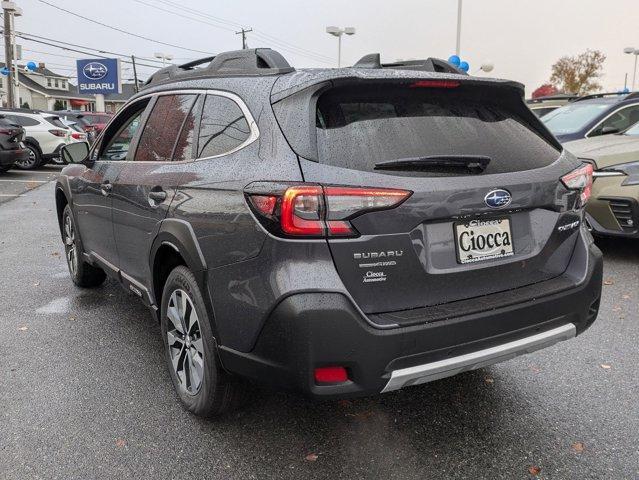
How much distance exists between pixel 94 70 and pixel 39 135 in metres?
31.4

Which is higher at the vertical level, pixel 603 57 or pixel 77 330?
pixel 603 57

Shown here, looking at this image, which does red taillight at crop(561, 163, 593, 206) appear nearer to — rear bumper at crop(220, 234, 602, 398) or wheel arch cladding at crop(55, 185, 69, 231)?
rear bumper at crop(220, 234, 602, 398)

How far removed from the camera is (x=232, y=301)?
2.41 metres

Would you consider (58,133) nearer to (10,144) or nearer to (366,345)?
(10,144)

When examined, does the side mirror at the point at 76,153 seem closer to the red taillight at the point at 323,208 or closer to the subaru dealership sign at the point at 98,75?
the red taillight at the point at 323,208

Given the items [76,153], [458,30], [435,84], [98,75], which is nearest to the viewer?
[435,84]

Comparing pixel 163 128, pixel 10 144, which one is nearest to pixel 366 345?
pixel 163 128

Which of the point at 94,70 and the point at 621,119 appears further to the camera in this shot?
the point at 94,70

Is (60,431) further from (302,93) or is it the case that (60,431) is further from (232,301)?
(302,93)

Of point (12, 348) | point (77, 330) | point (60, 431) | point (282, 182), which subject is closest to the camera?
point (282, 182)

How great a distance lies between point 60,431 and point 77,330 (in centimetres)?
153

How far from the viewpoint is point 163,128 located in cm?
339

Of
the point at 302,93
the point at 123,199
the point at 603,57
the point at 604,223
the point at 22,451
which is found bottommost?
the point at 22,451

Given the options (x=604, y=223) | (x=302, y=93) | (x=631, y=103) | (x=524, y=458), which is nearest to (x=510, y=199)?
(x=302, y=93)
